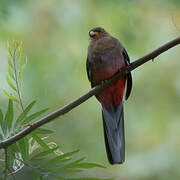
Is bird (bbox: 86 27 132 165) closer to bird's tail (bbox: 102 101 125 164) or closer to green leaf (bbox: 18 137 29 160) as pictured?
bird's tail (bbox: 102 101 125 164)

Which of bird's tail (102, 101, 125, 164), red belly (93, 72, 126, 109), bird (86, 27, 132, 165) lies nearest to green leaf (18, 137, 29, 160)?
bird's tail (102, 101, 125, 164)

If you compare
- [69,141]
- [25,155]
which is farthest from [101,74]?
[69,141]

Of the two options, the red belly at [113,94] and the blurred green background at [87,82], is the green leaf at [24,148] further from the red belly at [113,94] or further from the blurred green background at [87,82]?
the blurred green background at [87,82]

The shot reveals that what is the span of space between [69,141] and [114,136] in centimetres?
Answer: 182

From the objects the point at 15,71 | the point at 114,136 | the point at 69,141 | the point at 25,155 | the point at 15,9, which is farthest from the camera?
the point at 69,141

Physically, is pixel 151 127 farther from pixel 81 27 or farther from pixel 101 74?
pixel 101 74

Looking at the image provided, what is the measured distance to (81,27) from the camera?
171 inches

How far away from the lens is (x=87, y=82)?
4.34m

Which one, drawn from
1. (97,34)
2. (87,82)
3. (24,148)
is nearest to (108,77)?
(97,34)

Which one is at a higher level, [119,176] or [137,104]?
[137,104]

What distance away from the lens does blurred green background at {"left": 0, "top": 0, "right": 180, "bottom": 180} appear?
159 inches

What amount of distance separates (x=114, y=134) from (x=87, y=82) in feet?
5.41

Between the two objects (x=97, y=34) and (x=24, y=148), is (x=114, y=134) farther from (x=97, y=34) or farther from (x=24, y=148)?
(x=24, y=148)

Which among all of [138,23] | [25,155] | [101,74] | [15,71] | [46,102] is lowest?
[25,155]
